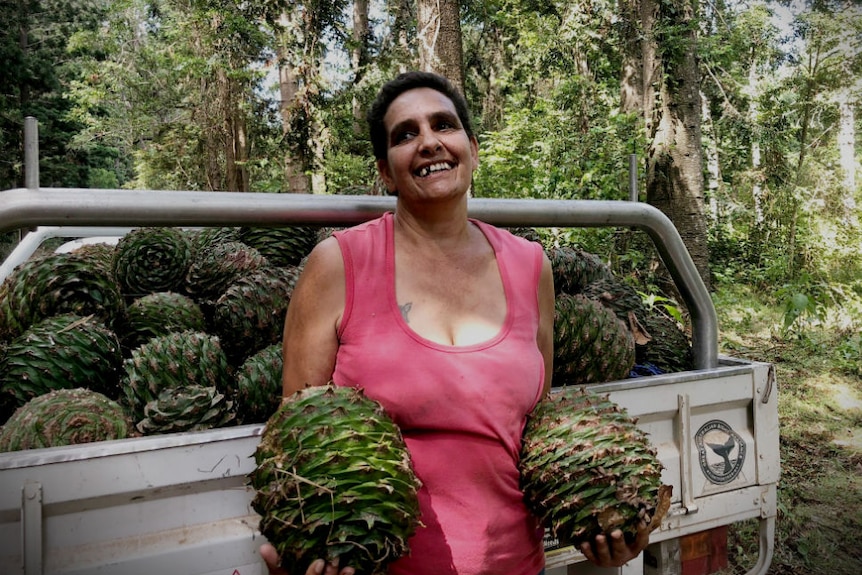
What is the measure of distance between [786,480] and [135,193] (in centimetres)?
569

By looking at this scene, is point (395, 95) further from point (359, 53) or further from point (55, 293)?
point (359, 53)

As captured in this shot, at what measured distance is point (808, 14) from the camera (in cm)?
1738

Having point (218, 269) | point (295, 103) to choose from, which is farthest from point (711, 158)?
point (218, 269)

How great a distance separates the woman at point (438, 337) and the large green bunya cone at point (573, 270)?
1.10m

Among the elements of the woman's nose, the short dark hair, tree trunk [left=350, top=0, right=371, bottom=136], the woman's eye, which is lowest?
the woman's nose

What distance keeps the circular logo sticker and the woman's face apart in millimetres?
1353

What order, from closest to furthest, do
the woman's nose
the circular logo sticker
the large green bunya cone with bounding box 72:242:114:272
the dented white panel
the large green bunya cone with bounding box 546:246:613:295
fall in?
the dented white panel
the woman's nose
the circular logo sticker
the large green bunya cone with bounding box 72:242:114:272
the large green bunya cone with bounding box 546:246:613:295

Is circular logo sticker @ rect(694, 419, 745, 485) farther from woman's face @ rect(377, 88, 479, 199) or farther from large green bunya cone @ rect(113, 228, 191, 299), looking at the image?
large green bunya cone @ rect(113, 228, 191, 299)

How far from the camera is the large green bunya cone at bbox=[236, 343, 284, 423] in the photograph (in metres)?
2.26

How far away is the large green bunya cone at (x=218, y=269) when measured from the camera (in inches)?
109

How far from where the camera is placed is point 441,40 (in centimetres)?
727

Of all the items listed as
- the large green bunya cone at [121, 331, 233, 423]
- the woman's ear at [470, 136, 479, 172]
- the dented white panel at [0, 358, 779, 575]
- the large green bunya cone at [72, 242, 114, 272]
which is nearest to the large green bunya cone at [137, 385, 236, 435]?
the large green bunya cone at [121, 331, 233, 423]

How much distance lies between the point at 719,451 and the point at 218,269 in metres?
2.07

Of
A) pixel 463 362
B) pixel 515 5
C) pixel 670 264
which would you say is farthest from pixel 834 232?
pixel 463 362
